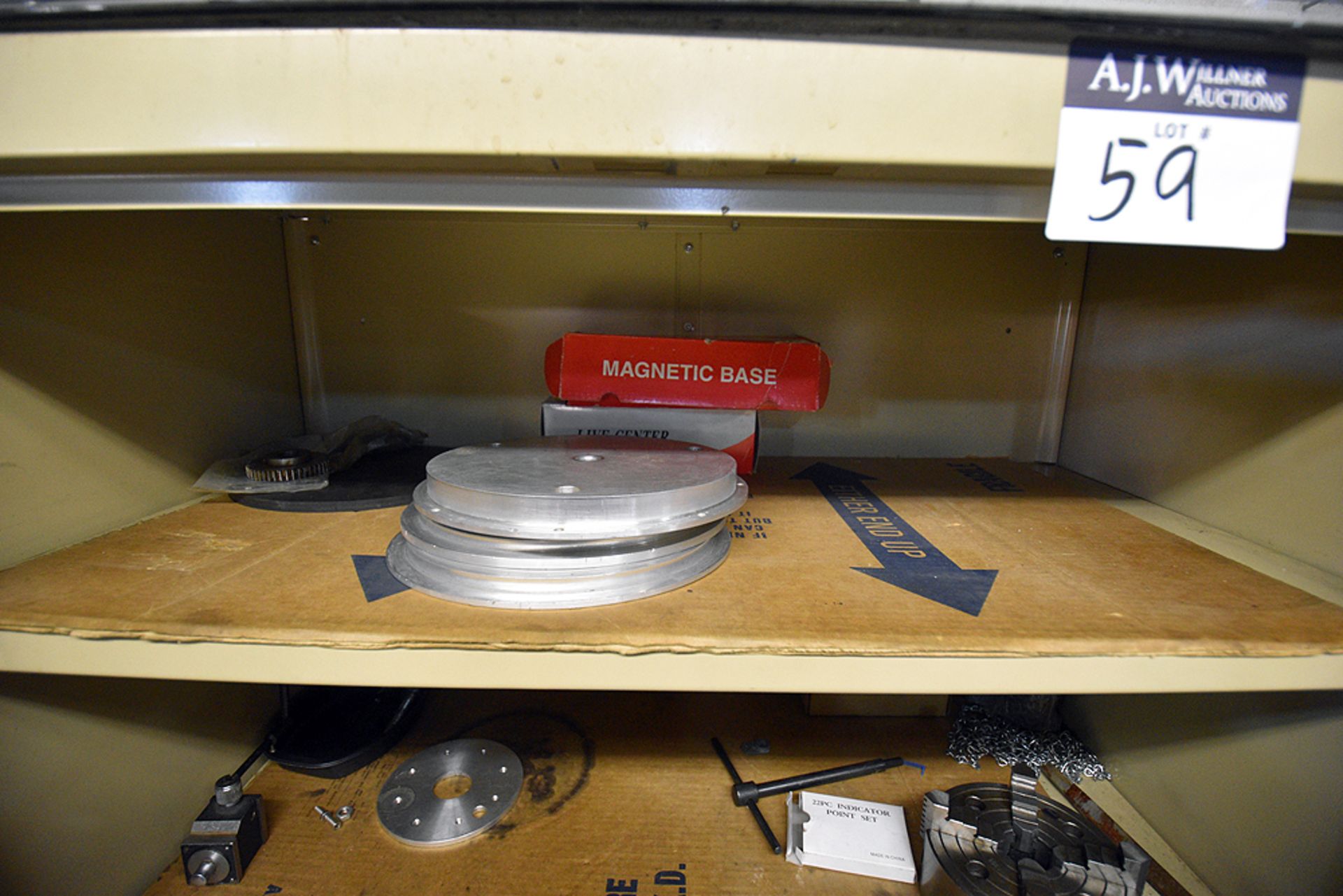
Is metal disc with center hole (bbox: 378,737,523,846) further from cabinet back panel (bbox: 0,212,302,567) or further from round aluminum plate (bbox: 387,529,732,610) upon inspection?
cabinet back panel (bbox: 0,212,302,567)

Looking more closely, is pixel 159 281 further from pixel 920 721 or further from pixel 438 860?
pixel 920 721

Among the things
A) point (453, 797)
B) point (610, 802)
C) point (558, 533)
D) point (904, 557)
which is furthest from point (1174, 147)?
point (453, 797)

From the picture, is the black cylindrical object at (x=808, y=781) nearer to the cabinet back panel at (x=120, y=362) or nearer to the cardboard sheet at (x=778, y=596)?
the cardboard sheet at (x=778, y=596)

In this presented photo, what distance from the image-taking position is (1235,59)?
342 millimetres

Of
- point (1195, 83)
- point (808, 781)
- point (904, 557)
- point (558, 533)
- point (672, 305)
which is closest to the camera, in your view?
point (1195, 83)

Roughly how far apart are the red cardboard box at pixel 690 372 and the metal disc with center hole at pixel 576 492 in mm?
120

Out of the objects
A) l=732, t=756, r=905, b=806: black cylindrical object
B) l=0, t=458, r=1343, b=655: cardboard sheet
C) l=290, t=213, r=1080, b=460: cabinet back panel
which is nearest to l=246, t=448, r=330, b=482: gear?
l=0, t=458, r=1343, b=655: cardboard sheet

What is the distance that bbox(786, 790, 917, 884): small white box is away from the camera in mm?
568

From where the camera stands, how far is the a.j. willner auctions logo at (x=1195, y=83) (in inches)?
13.5

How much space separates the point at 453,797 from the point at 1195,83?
35.7 inches

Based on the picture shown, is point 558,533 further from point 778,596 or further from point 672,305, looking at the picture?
point 672,305

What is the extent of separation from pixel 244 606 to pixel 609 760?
0.46m

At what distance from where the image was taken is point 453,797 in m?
0.65

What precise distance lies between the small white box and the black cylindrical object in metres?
0.02
